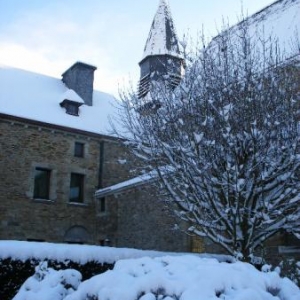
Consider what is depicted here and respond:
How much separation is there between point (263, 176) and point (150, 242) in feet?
24.7

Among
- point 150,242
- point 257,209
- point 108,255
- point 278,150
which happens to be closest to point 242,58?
point 278,150

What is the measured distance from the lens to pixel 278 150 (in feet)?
29.3

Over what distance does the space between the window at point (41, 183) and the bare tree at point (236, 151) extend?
9.22m

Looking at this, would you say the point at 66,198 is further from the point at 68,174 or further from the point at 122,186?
the point at 122,186

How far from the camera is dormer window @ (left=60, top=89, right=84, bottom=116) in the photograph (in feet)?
65.1

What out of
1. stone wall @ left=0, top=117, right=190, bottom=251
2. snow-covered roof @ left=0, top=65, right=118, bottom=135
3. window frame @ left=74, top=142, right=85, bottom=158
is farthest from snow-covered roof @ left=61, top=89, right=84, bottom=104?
window frame @ left=74, top=142, right=85, bottom=158

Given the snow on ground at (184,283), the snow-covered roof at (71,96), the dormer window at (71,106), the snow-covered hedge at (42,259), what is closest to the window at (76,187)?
the dormer window at (71,106)

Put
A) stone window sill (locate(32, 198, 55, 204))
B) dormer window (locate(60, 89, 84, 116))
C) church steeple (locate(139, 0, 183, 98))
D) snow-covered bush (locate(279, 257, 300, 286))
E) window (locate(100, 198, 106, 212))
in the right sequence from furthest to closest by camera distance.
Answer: church steeple (locate(139, 0, 183, 98)) → dormer window (locate(60, 89, 84, 116)) → window (locate(100, 198, 106, 212)) → stone window sill (locate(32, 198, 55, 204)) → snow-covered bush (locate(279, 257, 300, 286))

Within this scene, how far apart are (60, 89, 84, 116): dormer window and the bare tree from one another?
10.4 m

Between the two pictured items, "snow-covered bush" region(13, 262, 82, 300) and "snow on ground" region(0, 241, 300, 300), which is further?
"snow-covered bush" region(13, 262, 82, 300)

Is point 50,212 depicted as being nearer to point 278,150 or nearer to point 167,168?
point 167,168

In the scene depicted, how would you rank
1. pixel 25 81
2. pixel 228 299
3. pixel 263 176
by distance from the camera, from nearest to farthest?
pixel 228 299
pixel 263 176
pixel 25 81

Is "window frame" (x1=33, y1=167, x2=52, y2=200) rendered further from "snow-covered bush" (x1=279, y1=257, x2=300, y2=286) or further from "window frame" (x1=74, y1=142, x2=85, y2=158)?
"snow-covered bush" (x1=279, y1=257, x2=300, y2=286)

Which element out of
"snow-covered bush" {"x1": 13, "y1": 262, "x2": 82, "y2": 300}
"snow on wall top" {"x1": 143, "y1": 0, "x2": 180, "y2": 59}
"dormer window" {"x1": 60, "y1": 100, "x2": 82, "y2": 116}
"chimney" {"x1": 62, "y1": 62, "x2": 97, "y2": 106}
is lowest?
"snow-covered bush" {"x1": 13, "y1": 262, "x2": 82, "y2": 300}
